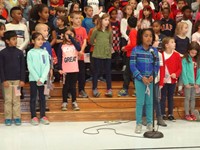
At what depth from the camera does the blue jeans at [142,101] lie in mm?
6289

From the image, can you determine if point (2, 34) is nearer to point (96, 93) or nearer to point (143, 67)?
point (96, 93)

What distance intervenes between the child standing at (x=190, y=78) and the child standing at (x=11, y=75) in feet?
8.99

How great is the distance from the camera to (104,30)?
7.58 metres

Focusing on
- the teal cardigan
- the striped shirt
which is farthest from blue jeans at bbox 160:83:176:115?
the striped shirt

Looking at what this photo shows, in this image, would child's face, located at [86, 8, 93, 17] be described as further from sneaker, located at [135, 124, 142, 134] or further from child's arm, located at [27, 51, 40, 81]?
sneaker, located at [135, 124, 142, 134]

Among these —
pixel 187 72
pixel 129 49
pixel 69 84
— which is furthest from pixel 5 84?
pixel 187 72

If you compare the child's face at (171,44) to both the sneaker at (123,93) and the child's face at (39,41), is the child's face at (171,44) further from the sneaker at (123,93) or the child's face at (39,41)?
the child's face at (39,41)

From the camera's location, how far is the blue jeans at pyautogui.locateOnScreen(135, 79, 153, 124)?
629 centimetres

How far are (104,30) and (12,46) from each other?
5.75 ft

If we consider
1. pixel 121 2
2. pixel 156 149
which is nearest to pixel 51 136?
pixel 156 149

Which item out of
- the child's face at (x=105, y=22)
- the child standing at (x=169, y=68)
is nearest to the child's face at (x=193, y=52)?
the child standing at (x=169, y=68)

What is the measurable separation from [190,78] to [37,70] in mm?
2580

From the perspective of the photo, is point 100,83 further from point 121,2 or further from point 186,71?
point 121,2

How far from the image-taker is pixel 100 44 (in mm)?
7516
